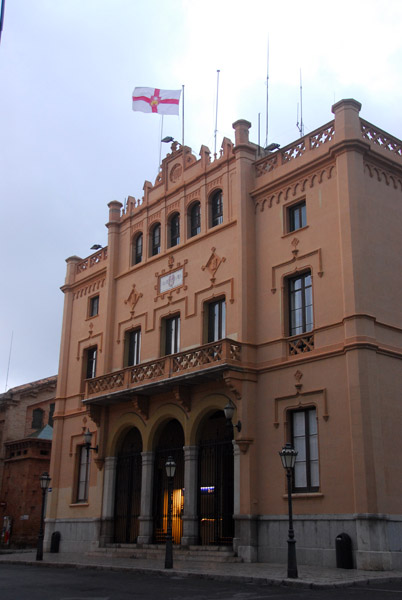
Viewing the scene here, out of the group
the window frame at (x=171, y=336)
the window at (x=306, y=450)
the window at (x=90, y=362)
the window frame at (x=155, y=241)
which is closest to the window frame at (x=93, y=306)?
the window at (x=90, y=362)

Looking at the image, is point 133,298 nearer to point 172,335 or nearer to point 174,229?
point 172,335

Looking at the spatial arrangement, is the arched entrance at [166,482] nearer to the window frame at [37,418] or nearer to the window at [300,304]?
the window at [300,304]

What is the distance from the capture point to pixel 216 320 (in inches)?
1043

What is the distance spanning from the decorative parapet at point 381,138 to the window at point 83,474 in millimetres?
18919

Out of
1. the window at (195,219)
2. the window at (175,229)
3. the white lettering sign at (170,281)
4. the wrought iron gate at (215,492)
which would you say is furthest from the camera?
the window at (175,229)

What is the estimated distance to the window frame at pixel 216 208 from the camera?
2754 cm

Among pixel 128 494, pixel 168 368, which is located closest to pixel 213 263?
pixel 168 368

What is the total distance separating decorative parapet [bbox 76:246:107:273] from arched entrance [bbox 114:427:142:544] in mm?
9624

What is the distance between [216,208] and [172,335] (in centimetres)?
559

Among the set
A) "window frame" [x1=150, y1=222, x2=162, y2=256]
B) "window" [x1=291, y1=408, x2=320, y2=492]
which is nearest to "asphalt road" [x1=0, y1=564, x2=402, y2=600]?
"window" [x1=291, y1=408, x2=320, y2=492]

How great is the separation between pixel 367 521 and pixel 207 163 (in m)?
15.8

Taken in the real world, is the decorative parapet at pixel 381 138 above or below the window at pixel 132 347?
above

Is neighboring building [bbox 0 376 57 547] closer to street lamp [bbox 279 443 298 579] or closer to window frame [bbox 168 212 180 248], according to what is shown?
window frame [bbox 168 212 180 248]

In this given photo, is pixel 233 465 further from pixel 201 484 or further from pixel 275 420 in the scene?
pixel 275 420
